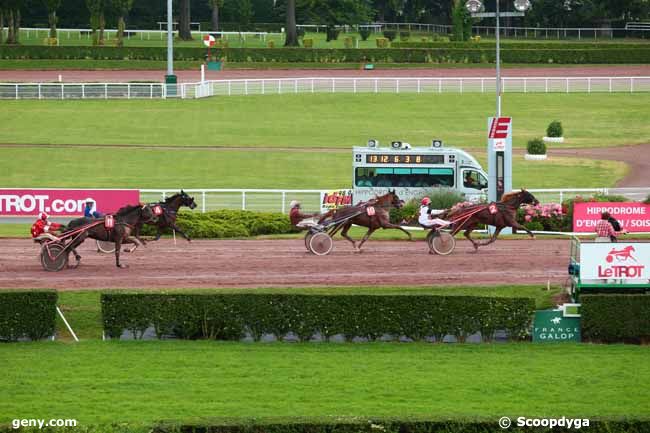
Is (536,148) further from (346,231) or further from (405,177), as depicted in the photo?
(346,231)

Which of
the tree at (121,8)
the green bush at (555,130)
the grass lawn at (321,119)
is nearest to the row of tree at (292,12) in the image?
the tree at (121,8)

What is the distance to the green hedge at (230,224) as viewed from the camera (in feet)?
98.5

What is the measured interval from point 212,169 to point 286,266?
779 inches

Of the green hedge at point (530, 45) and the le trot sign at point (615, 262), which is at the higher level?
the green hedge at point (530, 45)

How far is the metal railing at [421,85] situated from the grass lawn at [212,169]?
15429 mm

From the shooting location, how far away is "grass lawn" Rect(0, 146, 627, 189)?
41781mm

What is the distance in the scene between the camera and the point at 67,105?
59781 mm

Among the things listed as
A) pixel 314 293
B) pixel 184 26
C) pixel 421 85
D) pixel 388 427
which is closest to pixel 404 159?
pixel 314 293

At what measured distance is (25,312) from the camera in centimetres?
2005

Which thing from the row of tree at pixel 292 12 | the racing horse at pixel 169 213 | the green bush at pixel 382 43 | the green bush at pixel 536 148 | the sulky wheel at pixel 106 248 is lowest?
the sulky wheel at pixel 106 248

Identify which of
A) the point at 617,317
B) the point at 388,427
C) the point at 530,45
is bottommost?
the point at 388,427

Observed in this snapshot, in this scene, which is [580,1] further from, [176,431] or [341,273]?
[176,431]

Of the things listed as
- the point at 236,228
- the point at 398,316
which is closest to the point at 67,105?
the point at 236,228

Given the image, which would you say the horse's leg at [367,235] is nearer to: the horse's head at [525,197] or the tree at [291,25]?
the horse's head at [525,197]
